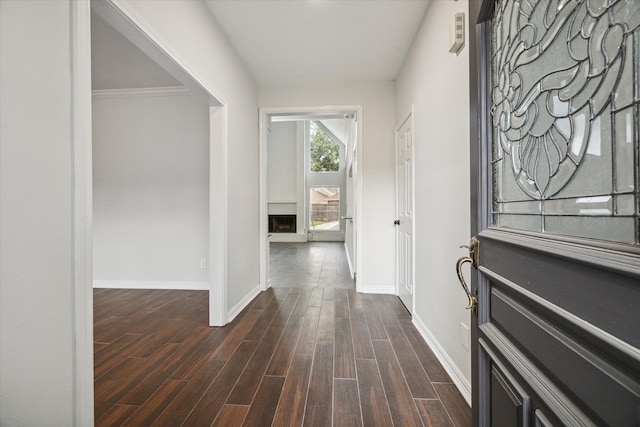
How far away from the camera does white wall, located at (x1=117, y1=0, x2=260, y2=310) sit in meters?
1.79

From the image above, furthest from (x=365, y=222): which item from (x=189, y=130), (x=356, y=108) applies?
(x=189, y=130)

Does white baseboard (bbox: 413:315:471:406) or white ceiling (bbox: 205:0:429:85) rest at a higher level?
white ceiling (bbox: 205:0:429:85)

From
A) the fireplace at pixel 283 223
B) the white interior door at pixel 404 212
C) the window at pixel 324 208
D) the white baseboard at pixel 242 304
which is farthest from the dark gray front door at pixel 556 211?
the window at pixel 324 208

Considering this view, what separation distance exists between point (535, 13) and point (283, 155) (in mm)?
8774

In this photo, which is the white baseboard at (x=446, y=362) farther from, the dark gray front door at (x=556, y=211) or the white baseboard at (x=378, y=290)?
the white baseboard at (x=378, y=290)

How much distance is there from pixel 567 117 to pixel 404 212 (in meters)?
2.55

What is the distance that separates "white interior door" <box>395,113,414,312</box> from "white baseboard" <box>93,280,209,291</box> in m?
2.44

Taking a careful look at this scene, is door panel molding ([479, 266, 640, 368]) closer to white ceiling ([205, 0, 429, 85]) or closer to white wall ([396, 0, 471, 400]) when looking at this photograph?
white wall ([396, 0, 471, 400])

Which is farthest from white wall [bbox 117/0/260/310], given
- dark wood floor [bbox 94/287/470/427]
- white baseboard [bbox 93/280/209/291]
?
white baseboard [bbox 93/280/209/291]

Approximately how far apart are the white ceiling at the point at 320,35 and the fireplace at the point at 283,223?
598 cm

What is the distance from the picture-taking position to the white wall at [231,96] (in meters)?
1.79

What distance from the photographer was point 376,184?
357 centimetres

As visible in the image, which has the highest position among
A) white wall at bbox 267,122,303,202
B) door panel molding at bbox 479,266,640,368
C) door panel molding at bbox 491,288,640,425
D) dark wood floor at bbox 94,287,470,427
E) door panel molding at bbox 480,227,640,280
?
white wall at bbox 267,122,303,202

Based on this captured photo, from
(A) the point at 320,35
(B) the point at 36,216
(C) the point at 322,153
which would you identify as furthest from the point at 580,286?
(C) the point at 322,153
